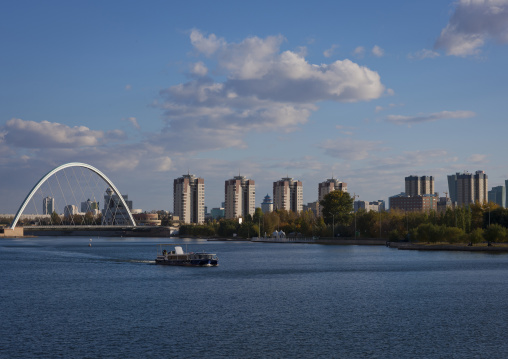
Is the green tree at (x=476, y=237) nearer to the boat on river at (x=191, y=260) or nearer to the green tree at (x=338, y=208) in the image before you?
the boat on river at (x=191, y=260)

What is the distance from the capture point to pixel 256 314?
39.0m

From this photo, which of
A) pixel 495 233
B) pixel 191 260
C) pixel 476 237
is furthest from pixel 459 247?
pixel 191 260

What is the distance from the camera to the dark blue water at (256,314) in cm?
2947

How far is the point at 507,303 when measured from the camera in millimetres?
43906

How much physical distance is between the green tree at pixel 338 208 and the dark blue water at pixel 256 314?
9506cm

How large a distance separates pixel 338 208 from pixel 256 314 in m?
127

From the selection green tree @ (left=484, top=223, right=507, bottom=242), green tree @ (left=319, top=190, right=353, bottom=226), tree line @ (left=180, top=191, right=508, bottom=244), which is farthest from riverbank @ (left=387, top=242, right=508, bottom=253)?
green tree @ (left=319, top=190, right=353, bottom=226)

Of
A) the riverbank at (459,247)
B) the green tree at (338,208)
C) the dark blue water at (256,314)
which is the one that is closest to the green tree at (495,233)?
the riverbank at (459,247)

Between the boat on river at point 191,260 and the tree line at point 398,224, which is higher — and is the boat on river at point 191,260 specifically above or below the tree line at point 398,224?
below

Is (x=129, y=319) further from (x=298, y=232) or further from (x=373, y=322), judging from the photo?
(x=298, y=232)

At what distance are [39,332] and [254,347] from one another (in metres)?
11.9

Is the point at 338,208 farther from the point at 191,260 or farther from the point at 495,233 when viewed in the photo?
the point at 191,260

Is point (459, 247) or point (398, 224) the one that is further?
point (398, 224)

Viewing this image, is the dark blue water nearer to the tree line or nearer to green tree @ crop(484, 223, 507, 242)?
green tree @ crop(484, 223, 507, 242)
